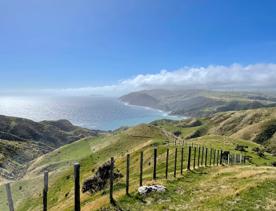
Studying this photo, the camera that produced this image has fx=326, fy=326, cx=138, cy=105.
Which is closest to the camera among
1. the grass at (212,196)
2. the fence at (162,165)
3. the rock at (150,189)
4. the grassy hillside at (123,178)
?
the fence at (162,165)

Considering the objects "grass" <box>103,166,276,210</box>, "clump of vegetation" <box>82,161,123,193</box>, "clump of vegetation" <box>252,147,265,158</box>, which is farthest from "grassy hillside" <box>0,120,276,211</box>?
"clump of vegetation" <box>82,161,123,193</box>

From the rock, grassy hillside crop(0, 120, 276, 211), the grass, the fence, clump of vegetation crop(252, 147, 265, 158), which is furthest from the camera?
clump of vegetation crop(252, 147, 265, 158)

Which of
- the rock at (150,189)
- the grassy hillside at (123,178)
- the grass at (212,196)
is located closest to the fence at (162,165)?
the grassy hillside at (123,178)

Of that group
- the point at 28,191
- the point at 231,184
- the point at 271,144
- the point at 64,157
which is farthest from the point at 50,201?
the point at 271,144

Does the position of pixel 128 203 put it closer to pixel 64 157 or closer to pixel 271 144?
pixel 64 157

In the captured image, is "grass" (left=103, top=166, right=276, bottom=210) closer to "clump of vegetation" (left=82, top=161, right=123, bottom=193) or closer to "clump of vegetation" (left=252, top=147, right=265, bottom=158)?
"clump of vegetation" (left=82, top=161, right=123, bottom=193)

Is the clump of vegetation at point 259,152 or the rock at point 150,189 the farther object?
the clump of vegetation at point 259,152

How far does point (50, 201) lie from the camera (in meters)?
62.3

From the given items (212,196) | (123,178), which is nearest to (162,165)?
(123,178)

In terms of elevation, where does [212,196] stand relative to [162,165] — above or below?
above

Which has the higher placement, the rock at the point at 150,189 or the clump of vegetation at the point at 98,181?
the rock at the point at 150,189

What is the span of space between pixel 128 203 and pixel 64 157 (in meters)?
124

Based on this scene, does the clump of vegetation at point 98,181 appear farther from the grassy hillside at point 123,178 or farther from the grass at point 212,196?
the grass at point 212,196

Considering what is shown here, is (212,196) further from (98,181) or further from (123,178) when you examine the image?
(98,181)
